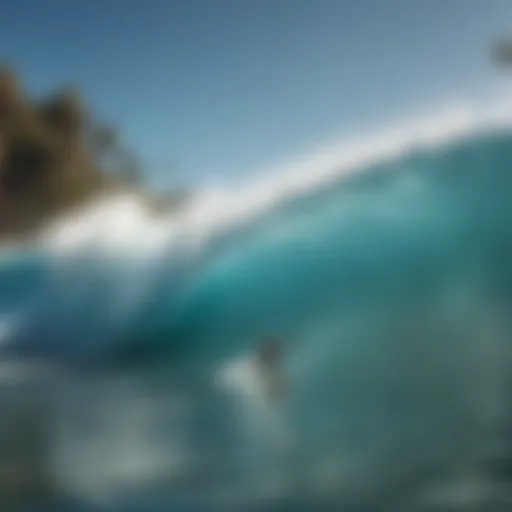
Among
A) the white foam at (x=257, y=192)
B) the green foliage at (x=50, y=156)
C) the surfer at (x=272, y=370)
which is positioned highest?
the green foliage at (x=50, y=156)

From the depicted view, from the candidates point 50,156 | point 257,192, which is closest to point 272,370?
point 257,192

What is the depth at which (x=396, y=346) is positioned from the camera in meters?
2.12

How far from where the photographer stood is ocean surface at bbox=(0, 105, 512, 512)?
→ 209 centimetres

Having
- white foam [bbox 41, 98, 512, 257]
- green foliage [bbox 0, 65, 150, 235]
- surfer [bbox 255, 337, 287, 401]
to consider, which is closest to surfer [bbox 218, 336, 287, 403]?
surfer [bbox 255, 337, 287, 401]

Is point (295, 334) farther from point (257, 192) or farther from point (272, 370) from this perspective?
point (257, 192)

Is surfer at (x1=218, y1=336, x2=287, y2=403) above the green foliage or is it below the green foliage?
below

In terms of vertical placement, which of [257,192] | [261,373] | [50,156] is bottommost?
[261,373]

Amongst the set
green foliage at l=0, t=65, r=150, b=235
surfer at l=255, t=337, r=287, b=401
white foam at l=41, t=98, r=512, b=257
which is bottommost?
surfer at l=255, t=337, r=287, b=401

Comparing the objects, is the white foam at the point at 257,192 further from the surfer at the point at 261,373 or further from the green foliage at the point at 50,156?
the surfer at the point at 261,373

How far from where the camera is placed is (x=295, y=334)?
6.97 ft

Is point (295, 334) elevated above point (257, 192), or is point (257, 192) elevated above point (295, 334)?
point (257, 192)

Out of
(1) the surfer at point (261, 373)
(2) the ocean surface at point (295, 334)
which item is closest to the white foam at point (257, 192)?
(2) the ocean surface at point (295, 334)

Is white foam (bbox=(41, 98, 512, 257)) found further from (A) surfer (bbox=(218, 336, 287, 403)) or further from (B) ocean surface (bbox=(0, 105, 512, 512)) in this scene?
(A) surfer (bbox=(218, 336, 287, 403))

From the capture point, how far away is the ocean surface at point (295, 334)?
2090 mm
